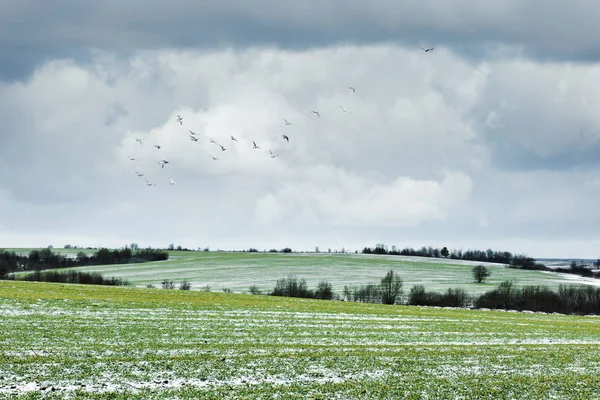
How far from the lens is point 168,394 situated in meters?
19.5

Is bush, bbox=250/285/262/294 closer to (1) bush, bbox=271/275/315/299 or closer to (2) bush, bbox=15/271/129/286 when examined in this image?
(1) bush, bbox=271/275/315/299

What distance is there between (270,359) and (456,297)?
4015 inches

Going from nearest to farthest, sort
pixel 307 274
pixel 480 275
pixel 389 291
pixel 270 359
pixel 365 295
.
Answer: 1. pixel 270 359
2. pixel 389 291
3. pixel 365 295
4. pixel 480 275
5. pixel 307 274

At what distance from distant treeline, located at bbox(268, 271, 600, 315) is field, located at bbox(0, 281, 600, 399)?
73.3 m

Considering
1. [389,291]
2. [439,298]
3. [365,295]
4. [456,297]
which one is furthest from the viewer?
[365,295]

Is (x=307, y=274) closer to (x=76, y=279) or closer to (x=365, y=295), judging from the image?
(x=365, y=295)

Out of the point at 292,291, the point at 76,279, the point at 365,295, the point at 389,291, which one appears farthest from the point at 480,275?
the point at 76,279

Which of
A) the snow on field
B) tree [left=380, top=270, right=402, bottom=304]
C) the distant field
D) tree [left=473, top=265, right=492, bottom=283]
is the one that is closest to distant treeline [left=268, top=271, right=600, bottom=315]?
tree [left=380, top=270, right=402, bottom=304]

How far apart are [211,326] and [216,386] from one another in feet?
65.9

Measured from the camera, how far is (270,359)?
2691cm

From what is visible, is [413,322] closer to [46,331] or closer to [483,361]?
[483,361]

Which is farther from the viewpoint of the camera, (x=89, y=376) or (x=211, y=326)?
(x=211, y=326)

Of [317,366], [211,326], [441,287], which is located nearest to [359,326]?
[211,326]

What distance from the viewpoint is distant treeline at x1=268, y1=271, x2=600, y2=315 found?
396 ft
